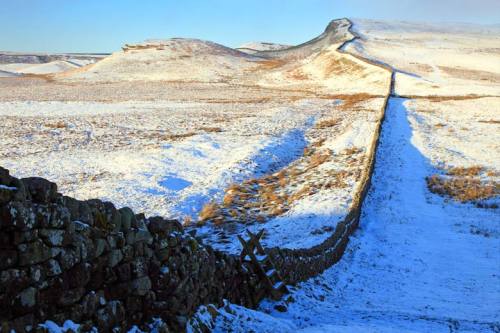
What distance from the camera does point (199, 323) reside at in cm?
745

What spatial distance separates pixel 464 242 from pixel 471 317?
18.0 feet

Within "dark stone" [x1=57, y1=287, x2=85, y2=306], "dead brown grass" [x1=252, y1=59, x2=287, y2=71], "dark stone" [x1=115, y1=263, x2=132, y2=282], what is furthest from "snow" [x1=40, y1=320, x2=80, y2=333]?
"dead brown grass" [x1=252, y1=59, x2=287, y2=71]

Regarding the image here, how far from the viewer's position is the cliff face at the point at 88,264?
15.7ft

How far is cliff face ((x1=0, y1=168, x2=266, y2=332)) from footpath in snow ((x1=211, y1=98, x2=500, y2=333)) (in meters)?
1.40

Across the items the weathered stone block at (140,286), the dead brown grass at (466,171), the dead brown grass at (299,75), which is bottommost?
the dead brown grass at (466,171)

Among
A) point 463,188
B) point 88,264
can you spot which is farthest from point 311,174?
point 88,264

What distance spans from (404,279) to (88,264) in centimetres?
1027

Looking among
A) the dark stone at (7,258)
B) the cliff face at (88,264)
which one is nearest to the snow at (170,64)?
the cliff face at (88,264)

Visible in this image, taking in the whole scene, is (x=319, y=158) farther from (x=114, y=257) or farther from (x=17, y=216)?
(x=17, y=216)

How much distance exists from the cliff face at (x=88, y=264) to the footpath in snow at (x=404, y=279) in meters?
1.40

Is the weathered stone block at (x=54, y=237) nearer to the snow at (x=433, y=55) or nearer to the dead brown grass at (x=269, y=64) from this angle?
the snow at (x=433, y=55)

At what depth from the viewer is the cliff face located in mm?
4789

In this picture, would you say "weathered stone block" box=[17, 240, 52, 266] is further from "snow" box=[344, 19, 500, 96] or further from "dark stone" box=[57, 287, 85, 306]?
"snow" box=[344, 19, 500, 96]

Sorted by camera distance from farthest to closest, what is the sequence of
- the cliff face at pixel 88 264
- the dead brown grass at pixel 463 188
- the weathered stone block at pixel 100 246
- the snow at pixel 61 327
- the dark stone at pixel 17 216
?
1. the dead brown grass at pixel 463 188
2. the weathered stone block at pixel 100 246
3. the snow at pixel 61 327
4. the cliff face at pixel 88 264
5. the dark stone at pixel 17 216
